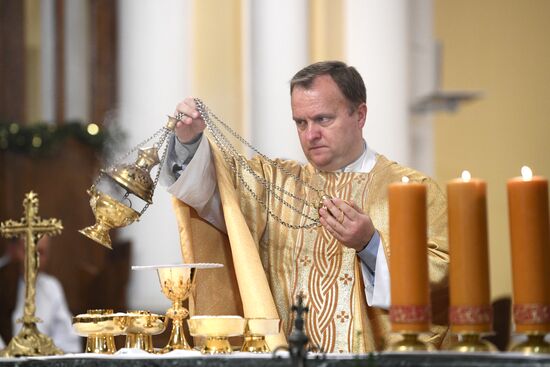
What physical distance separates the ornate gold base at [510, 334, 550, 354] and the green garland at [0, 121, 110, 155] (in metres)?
6.19

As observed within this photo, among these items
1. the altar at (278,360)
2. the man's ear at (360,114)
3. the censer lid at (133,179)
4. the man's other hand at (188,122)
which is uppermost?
the man's ear at (360,114)

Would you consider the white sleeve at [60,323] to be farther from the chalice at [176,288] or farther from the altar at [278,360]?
the altar at [278,360]

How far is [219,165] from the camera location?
496cm

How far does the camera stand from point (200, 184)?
487 centimetres

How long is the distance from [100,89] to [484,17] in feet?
10.9

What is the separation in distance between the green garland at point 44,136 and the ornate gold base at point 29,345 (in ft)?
18.3

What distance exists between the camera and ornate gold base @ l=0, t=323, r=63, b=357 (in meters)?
3.61

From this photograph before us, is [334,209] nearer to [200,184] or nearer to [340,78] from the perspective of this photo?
[200,184]

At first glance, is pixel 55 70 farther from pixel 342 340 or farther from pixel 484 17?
pixel 342 340

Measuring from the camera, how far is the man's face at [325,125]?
16.7 ft

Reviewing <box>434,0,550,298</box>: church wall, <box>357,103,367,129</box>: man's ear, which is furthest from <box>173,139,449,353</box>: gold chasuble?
<box>434,0,550,298</box>: church wall

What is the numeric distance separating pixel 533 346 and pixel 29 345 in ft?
4.38

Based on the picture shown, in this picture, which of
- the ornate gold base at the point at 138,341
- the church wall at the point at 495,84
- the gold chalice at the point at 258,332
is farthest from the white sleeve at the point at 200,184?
the church wall at the point at 495,84

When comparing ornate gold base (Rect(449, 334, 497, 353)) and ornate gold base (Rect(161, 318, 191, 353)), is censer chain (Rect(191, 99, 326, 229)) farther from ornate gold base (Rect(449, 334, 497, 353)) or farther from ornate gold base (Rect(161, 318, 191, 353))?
ornate gold base (Rect(449, 334, 497, 353))
